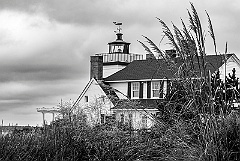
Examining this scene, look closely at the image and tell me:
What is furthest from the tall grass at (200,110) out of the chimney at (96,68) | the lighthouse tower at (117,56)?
the lighthouse tower at (117,56)

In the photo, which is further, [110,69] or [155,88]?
[110,69]

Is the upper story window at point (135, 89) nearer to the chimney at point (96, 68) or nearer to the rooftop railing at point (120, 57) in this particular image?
the chimney at point (96, 68)

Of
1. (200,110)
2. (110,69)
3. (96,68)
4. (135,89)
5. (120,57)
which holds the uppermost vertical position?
(120,57)

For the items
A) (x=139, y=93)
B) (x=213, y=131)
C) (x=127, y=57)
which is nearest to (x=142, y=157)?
(x=213, y=131)

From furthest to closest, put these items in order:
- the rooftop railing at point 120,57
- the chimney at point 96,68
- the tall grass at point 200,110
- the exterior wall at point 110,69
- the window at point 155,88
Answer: the rooftop railing at point 120,57 < the exterior wall at point 110,69 < the chimney at point 96,68 < the window at point 155,88 < the tall grass at point 200,110

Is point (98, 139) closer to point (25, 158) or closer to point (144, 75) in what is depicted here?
point (25, 158)

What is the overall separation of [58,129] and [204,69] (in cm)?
370

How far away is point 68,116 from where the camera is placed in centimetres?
1195

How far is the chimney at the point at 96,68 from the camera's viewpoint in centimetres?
4341

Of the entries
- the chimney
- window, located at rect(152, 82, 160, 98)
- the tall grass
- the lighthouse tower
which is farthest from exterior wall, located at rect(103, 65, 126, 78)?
the tall grass

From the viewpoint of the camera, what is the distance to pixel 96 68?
43.8 m

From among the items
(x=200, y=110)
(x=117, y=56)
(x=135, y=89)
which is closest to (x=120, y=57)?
(x=117, y=56)

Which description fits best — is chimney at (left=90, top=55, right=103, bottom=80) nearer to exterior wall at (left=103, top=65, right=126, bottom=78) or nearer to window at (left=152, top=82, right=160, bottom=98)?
window at (left=152, top=82, right=160, bottom=98)

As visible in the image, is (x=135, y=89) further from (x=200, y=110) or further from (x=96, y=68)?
(x=200, y=110)
